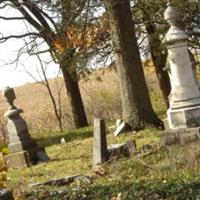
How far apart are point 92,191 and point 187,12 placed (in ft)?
50.2

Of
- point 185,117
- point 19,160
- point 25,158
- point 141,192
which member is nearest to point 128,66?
point 25,158

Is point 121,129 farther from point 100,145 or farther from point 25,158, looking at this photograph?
point 100,145

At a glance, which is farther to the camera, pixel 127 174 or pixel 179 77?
pixel 179 77

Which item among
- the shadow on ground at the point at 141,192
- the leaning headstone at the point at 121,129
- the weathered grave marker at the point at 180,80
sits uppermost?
the weathered grave marker at the point at 180,80

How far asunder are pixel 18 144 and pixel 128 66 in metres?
3.52

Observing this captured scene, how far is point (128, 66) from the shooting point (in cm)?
1623

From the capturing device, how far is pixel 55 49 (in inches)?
862

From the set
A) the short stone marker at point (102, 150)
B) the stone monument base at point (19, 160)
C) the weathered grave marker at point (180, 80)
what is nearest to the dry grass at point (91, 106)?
the stone monument base at point (19, 160)

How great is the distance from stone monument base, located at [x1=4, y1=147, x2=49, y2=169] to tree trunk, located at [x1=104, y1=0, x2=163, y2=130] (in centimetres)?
257

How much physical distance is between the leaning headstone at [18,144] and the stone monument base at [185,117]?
3689 mm

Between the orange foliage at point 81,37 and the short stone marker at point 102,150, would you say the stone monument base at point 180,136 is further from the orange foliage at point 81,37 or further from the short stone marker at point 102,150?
the orange foliage at point 81,37

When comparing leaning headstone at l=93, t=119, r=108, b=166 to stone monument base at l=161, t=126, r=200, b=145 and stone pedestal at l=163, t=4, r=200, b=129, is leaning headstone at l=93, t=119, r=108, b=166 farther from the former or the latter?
stone pedestal at l=163, t=4, r=200, b=129

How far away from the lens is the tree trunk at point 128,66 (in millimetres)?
16156

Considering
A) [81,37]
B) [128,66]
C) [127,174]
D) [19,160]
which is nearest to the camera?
[127,174]
